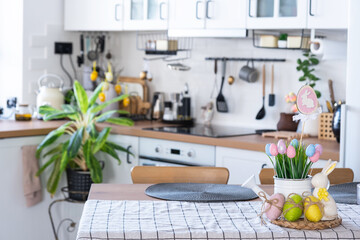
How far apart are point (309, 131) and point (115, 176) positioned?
128 centimetres

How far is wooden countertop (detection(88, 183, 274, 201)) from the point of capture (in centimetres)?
224

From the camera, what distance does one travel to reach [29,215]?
→ 4234 millimetres

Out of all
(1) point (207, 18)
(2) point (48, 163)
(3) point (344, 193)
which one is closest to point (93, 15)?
(1) point (207, 18)

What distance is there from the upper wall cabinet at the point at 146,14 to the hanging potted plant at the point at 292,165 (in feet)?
7.79

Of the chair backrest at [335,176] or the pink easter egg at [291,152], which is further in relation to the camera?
the chair backrest at [335,176]

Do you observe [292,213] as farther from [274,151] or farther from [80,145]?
[80,145]

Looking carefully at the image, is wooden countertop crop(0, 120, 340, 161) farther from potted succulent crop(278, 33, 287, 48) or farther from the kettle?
potted succulent crop(278, 33, 287, 48)

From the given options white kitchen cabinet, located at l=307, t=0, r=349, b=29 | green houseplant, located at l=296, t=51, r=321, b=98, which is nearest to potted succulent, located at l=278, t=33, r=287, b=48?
green houseplant, located at l=296, t=51, r=321, b=98


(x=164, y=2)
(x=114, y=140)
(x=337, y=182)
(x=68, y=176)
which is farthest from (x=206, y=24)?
(x=337, y=182)

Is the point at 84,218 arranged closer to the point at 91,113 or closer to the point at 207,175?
the point at 207,175

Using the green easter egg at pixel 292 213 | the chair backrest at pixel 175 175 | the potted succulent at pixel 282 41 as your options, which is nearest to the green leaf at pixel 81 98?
the potted succulent at pixel 282 41

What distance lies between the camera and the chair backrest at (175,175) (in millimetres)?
2619

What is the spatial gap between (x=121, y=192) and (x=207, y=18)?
1.90 metres

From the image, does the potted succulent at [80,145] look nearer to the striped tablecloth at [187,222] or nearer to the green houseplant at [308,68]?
the green houseplant at [308,68]
